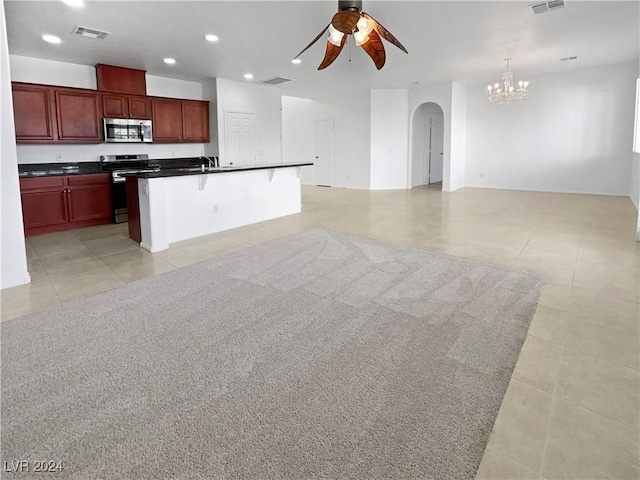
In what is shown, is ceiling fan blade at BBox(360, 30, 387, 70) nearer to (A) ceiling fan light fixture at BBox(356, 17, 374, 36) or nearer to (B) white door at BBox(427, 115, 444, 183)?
(A) ceiling fan light fixture at BBox(356, 17, 374, 36)

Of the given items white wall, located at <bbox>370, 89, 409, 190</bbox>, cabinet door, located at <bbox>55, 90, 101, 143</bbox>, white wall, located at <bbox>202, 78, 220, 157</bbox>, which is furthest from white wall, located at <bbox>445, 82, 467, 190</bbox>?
cabinet door, located at <bbox>55, 90, 101, 143</bbox>

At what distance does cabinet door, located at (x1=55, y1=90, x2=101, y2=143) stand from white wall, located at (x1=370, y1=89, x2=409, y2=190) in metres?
6.63

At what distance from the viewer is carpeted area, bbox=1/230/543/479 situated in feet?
4.95

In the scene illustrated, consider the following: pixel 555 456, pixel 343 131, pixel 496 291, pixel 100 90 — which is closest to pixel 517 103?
pixel 343 131

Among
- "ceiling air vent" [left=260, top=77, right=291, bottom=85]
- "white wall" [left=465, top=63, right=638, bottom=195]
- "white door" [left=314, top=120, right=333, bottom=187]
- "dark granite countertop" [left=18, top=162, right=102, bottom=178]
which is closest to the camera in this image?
"dark granite countertop" [left=18, top=162, right=102, bottom=178]

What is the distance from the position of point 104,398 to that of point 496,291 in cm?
289

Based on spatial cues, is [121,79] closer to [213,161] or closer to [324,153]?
[213,161]

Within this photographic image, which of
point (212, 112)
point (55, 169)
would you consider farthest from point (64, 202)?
point (212, 112)

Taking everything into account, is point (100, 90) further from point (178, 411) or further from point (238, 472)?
point (238, 472)

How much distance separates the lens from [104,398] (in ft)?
6.12

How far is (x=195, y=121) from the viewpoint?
305 inches

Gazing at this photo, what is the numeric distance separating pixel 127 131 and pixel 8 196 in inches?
141

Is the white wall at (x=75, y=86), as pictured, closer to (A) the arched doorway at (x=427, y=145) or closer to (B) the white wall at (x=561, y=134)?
(A) the arched doorway at (x=427, y=145)

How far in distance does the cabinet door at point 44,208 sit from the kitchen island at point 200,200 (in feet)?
4.97
